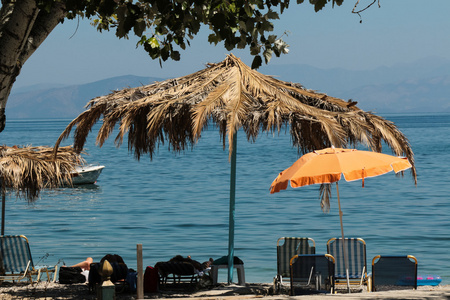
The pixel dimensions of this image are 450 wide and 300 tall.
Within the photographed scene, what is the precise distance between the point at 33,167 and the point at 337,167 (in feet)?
15.3

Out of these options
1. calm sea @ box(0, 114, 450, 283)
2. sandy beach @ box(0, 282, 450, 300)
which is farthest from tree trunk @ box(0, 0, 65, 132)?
calm sea @ box(0, 114, 450, 283)

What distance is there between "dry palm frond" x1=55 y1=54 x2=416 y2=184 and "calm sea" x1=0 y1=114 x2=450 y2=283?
0.80m

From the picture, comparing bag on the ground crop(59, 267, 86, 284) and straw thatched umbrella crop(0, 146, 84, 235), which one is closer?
straw thatched umbrella crop(0, 146, 84, 235)

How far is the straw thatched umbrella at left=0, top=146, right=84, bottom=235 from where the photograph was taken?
1030cm

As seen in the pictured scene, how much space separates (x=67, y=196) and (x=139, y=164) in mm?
25563

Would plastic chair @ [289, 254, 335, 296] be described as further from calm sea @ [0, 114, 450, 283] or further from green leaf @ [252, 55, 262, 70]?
green leaf @ [252, 55, 262, 70]

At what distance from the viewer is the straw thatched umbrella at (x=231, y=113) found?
8445 millimetres

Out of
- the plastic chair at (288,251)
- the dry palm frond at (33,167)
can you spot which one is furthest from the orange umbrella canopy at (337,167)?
the dry palm frond at (33,167)

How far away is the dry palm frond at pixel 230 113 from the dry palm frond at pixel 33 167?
950 mm

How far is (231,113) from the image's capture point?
8.40 metres

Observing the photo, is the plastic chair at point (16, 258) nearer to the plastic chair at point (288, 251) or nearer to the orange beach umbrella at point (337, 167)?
the plastic chair at point (288, 251)

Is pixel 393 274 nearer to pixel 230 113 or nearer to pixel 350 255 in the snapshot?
pixel 350 255

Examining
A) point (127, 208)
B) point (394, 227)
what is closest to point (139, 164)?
point (127, 208)

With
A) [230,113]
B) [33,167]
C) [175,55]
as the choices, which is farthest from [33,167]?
[175,55]
